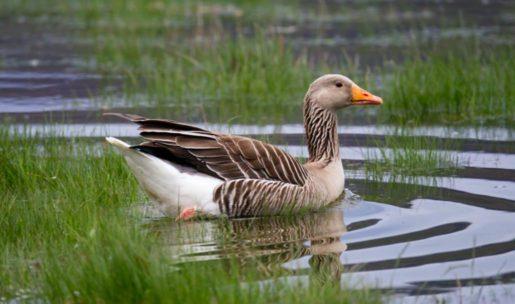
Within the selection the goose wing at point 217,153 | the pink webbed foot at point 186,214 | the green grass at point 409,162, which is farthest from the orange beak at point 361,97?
the pink webbed foot at point 186,214

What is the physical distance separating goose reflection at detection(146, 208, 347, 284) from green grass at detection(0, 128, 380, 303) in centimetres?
16

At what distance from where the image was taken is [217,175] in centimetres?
902

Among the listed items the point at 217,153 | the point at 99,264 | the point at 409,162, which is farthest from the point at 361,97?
the point at 99,264

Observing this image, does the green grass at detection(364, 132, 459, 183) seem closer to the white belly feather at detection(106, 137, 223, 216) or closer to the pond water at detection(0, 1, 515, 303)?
the pond water at detection(0, 1, 515, 303)

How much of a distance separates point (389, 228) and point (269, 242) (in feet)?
3.35

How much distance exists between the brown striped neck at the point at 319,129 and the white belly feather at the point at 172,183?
150 cm

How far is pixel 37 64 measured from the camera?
63.4 feet

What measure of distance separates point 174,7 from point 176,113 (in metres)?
11.7

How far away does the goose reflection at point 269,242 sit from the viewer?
7.20 metres

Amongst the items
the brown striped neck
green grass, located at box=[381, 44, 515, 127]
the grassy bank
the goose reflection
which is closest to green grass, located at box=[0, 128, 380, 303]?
the goose reflection

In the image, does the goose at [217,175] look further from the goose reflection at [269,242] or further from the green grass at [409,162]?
the green grass at [409,162]

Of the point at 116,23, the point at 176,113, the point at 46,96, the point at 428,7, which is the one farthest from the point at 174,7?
the point at 176,113

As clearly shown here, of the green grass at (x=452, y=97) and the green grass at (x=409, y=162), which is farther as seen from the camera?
the green grass at (x=452, y=97)

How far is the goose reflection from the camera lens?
23.6ft
